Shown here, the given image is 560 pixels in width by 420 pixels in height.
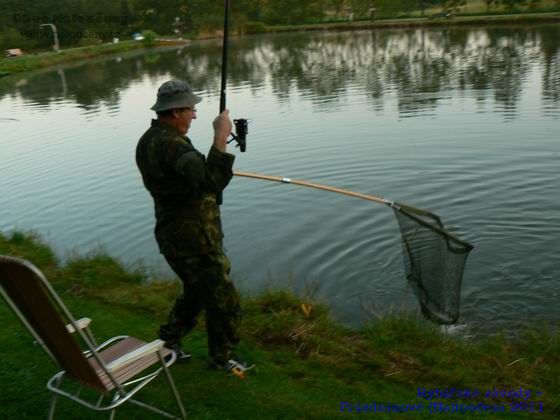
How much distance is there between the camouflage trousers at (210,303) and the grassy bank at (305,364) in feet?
0.80

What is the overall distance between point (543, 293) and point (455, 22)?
53031mm

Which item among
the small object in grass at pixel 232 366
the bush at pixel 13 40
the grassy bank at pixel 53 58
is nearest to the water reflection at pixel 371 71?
the grassy bank at pixel 53 58

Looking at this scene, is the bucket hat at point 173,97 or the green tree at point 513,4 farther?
the green tree at point 513,4

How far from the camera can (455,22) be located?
54719 mm

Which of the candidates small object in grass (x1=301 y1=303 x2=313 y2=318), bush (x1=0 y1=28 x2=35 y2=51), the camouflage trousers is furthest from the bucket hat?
bush (x1=0 y1=28 x2=35 y2=51)

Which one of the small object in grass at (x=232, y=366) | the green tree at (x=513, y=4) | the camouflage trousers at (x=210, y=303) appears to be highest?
the green tree at (x=513, y=4)

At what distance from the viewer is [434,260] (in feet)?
18.6

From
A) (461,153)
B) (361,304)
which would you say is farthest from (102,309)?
(461,153)

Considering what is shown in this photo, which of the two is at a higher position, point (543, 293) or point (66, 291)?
point (66, 291)

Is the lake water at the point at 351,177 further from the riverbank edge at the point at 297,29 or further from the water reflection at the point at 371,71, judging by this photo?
the riverbank edge at the point at 297,29

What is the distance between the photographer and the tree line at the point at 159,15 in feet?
237

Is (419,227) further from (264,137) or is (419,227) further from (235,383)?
(264,137)

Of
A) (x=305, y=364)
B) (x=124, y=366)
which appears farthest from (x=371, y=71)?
(x=124, y=366)

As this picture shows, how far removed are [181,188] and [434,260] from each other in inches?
114
